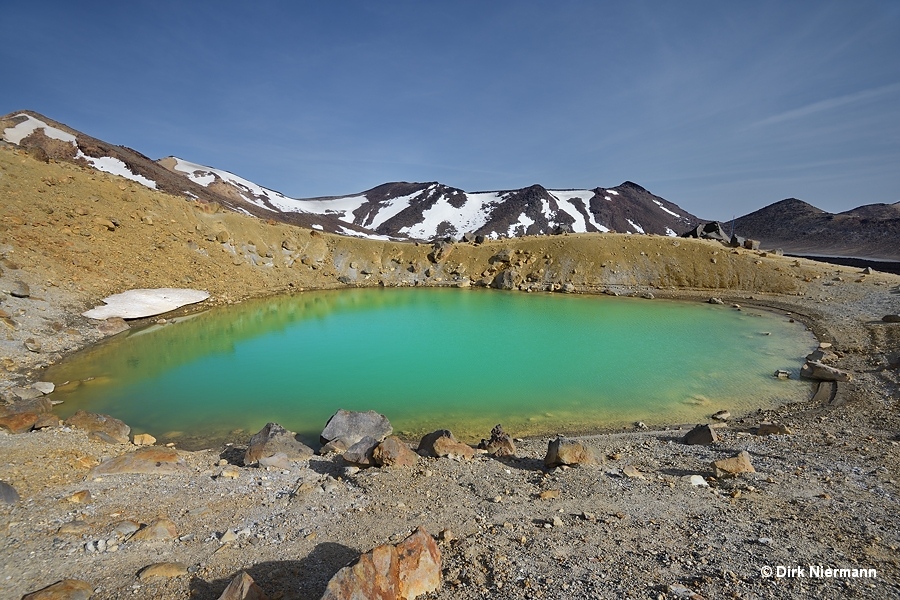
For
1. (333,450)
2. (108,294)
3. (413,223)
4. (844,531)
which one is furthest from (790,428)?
(413,223)

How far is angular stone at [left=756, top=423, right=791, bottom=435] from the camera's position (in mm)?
10070

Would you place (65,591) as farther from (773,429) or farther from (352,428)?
(773,429)

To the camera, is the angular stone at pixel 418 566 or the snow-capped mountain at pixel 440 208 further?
the snow-capped mountain at pixel 440 208

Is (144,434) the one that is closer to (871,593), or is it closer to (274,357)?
(274,357)

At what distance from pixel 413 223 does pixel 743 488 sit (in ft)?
354

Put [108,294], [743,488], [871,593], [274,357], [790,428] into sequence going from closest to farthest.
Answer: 1. [871,593]
2. [743,488]
3. [790,428]
4. [274,357]
5. [108,294]

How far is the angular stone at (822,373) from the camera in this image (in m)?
14.1

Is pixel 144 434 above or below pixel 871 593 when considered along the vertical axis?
below

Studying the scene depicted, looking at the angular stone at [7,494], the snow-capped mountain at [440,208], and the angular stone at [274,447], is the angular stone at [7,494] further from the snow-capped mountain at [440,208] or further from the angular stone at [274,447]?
the snow-capped mountain at [440,208]

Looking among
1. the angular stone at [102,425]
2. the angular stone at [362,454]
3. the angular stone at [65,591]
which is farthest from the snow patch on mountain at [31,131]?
the angular stone at [65,591]

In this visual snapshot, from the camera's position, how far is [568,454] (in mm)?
8320

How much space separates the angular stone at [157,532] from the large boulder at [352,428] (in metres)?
4.13

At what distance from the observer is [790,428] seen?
10.4 meters

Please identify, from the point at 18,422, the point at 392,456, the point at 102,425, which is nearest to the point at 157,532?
the point at 392,456
